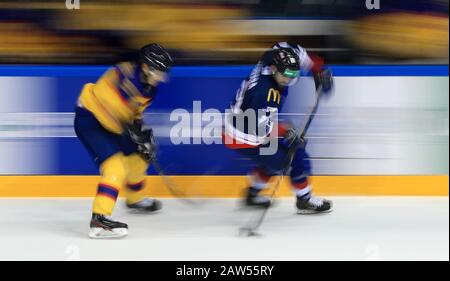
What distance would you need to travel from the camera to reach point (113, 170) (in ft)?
10.7

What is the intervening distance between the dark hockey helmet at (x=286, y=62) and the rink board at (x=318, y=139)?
24.7 inches

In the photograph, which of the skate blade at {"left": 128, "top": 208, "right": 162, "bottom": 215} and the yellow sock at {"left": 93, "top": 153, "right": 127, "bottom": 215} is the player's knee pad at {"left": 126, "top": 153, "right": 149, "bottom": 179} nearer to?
the skate blade at {"left": 128, "top": 208, "right": 162, "bottom": 215}

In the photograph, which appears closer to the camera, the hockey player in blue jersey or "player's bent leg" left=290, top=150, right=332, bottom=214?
the hockey player in blue jersey

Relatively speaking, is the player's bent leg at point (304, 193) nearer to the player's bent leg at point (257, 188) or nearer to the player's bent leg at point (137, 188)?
the player's bent leg at point (257, 188)

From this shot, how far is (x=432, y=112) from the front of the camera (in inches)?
164

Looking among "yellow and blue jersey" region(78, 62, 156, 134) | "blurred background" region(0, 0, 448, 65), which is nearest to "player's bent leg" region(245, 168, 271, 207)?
"blurred background" region(0, 0, 448, 65)

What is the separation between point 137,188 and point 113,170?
1.84 ft

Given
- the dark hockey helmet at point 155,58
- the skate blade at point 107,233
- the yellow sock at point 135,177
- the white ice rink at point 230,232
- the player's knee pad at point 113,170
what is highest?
the dark hockey helmet at point 155,58

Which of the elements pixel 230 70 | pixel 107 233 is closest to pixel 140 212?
pixel 107 233

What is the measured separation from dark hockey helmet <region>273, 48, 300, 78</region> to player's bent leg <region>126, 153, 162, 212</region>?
815mm

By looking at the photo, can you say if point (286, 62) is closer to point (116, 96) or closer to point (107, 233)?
point (116, 96)

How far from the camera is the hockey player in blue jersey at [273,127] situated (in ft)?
11.7

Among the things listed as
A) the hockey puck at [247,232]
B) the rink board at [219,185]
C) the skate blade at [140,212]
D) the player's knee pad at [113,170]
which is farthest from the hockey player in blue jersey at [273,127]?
the player's knee pad at [113,170]

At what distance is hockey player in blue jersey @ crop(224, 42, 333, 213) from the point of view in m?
3.55
